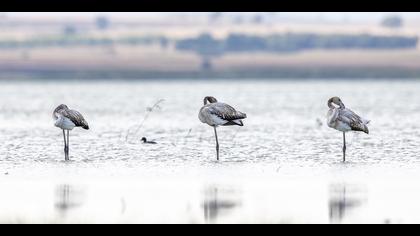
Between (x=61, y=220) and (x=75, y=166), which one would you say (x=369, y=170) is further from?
(x=61, y=220)

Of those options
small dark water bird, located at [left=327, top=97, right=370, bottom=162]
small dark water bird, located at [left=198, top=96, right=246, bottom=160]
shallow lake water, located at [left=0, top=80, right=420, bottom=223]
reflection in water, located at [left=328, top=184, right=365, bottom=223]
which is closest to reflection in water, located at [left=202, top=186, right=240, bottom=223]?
shallow lake water, located at [left=0, top=80, right=420, bottom=223]

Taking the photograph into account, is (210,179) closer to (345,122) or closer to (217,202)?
(217,202)

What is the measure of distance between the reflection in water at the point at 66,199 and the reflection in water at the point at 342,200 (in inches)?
128

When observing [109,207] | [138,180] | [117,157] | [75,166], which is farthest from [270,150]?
[109,207]

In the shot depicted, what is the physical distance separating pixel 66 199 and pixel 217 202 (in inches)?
81.4

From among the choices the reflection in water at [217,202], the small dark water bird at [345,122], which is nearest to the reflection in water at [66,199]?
the reflection in water at [217,202]

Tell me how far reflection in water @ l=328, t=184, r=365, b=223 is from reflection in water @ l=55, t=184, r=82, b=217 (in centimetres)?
325

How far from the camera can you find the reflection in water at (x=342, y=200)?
1004 centimetres

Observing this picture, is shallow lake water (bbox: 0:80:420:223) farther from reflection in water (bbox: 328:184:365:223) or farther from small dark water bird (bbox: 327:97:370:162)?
small dark water bird (bbox: 327:97:370:162)

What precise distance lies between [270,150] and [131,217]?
10.5m

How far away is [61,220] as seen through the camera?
9617 millimetres

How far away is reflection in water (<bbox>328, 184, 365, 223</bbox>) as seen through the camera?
10.0m

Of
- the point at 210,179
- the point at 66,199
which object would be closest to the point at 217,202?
the point at 66,199

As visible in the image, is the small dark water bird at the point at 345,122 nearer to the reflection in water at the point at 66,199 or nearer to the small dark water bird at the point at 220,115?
the small dark water bird at the point at 220,115
